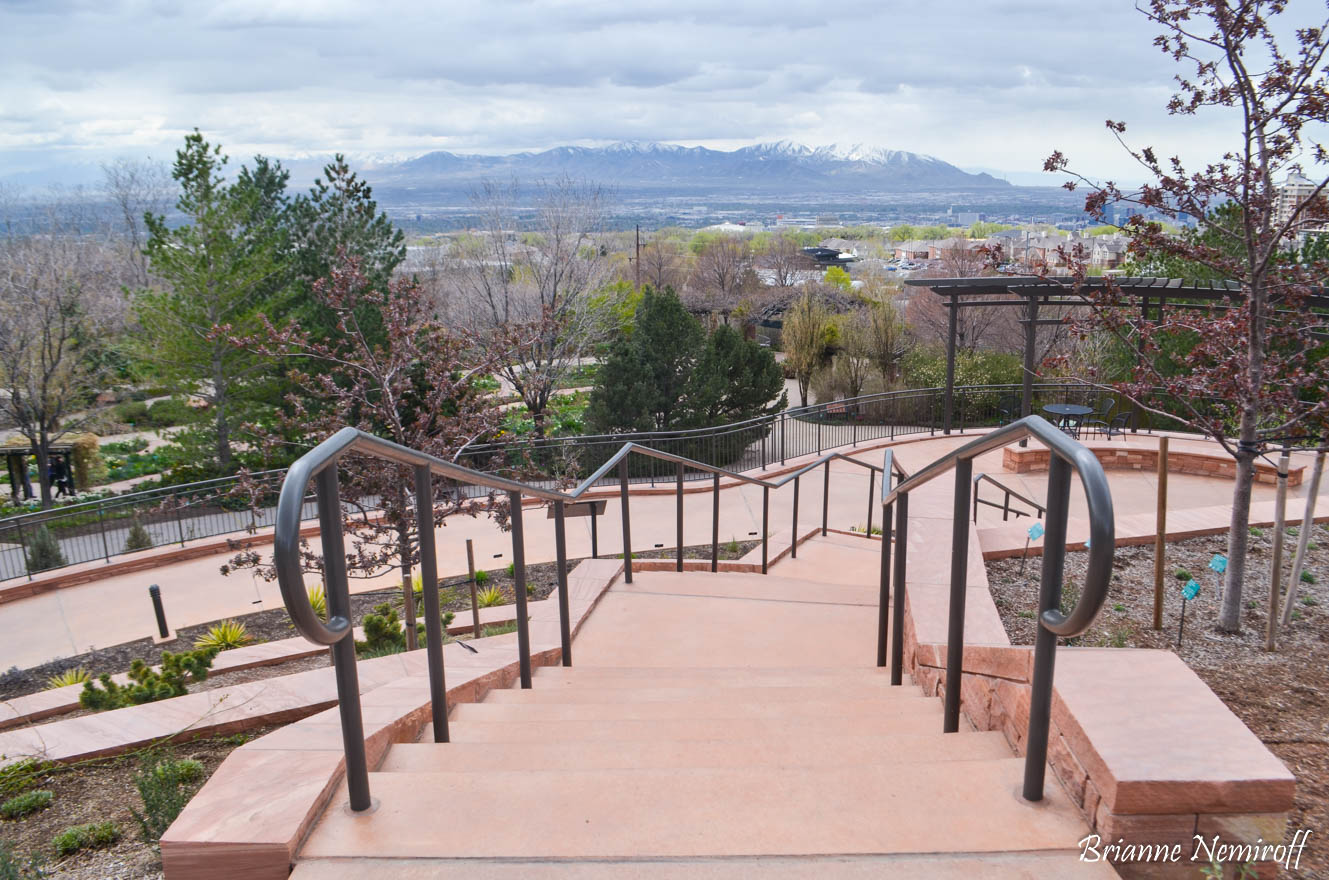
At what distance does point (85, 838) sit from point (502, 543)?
9.14 meters

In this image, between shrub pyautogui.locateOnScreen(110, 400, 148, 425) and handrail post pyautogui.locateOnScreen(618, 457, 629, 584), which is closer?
handrail post pyautogui.locateOnScreen(618, 457, 629, 584)

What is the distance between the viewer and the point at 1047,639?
2.06 meters

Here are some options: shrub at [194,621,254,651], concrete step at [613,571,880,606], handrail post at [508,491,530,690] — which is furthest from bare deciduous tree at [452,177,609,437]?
handrail post at [508,491,530,690]

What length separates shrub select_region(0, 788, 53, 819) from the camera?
3271 mm

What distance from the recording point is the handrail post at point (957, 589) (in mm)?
2516

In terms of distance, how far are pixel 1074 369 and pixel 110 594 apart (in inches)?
467

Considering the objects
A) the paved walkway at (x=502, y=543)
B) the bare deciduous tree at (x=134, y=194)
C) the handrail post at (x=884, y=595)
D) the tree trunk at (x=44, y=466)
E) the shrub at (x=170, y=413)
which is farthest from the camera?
the bare deciduous tree at (x=134, y=194)

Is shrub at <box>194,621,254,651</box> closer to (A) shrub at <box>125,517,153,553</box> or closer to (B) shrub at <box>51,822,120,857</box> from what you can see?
(A) shrub at <box>125,517,153,553</box>

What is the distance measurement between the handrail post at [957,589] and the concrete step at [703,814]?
0.43 metres

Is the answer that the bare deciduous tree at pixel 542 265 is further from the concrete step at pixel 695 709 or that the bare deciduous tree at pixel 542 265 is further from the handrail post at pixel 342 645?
the handrail post at pixel 342 645

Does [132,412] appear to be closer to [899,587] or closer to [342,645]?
[899,587]

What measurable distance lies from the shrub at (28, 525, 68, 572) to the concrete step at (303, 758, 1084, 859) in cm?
1260

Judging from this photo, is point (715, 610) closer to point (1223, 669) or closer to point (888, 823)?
point (1223, 669)

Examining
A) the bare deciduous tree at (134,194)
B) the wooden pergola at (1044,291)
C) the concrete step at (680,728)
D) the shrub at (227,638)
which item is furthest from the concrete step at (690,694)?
the bare deciduous tree at (134,194)
